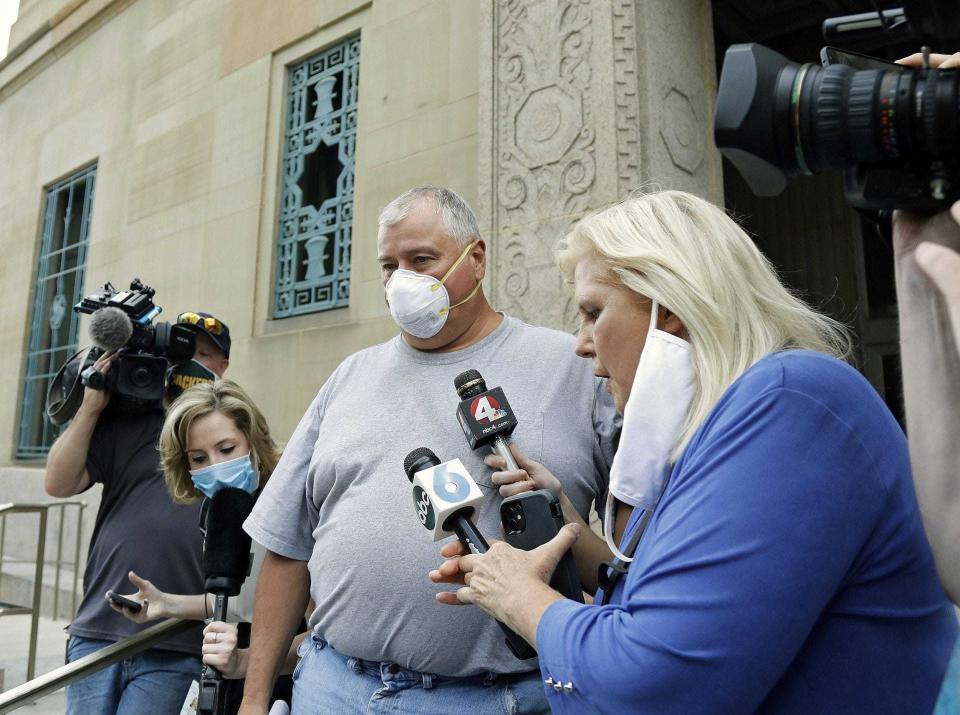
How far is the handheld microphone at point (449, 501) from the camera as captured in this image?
1400mm

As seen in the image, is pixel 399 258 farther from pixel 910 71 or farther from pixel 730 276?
pixel 910 71

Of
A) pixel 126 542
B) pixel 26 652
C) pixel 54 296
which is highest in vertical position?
pixel 54 296

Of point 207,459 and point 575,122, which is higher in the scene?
point 575,122

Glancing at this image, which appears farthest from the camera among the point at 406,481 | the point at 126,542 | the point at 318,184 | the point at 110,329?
the point at 318,184

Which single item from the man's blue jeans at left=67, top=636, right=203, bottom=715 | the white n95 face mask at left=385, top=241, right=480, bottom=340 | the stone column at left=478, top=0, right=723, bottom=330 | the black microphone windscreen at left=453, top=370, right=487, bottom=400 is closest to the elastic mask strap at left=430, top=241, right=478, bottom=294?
the white n95 face mask at left=385, top=241, right=480, bottom=340

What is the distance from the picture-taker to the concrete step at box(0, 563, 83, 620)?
6.91 meters

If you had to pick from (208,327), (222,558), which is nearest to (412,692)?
(222,558)

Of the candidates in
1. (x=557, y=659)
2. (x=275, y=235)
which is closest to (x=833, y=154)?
(x=557, y=659)

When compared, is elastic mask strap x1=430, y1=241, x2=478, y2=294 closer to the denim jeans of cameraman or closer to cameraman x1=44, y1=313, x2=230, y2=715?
the denim jeans of cameraman

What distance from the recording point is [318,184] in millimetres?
6074

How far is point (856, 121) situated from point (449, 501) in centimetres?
89

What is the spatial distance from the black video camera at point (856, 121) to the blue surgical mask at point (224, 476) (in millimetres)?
1852

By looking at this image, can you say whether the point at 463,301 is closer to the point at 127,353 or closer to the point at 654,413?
the point at 654,413

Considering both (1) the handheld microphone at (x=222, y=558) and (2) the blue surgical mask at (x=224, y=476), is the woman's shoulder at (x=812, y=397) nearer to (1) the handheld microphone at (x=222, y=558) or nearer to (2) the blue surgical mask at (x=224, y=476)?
(1) the handheld microphone at (x=222, y=558)
